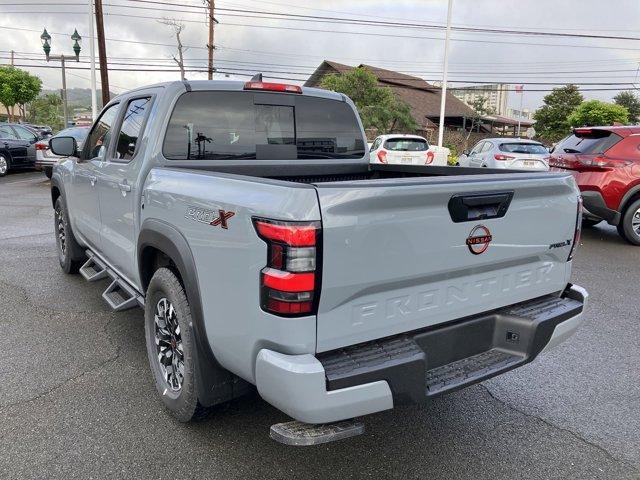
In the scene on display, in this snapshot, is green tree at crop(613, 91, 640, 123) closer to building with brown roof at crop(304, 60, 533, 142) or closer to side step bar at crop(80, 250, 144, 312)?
building with brown roof at crop(304, 60, 533, 142)

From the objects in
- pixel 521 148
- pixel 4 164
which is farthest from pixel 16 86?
pixel 521 148

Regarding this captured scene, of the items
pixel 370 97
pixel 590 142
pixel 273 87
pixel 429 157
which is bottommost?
pixel 429 157

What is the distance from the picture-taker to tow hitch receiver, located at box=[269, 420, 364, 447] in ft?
6.77

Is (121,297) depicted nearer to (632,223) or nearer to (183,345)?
(183,345)

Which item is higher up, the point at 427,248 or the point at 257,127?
the point at 257,127

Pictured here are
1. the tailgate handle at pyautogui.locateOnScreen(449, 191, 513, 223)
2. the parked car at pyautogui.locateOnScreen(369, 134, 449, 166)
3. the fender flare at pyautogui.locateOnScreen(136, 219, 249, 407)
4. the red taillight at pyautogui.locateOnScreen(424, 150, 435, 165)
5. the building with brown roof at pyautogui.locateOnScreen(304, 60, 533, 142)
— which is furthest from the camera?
the building with brown roof at pyautogui.locateOnScreen(304, 60, 533, 142)

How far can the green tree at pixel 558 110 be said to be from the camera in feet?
162

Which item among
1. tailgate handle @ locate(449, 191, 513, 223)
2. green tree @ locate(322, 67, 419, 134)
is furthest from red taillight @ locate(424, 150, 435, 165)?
green tree @ locate(322, 67, 419, 134)

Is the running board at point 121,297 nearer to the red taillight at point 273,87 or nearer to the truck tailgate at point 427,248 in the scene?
the red taillight at point 273,87

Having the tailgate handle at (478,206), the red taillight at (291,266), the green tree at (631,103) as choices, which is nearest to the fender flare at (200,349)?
the red taillight at (291,266)

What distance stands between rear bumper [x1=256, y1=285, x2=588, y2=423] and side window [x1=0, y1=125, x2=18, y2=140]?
57.7 feet

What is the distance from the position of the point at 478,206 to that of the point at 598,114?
1546 inches

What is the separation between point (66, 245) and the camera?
5676 mm

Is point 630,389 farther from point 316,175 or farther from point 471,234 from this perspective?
point 316,175
